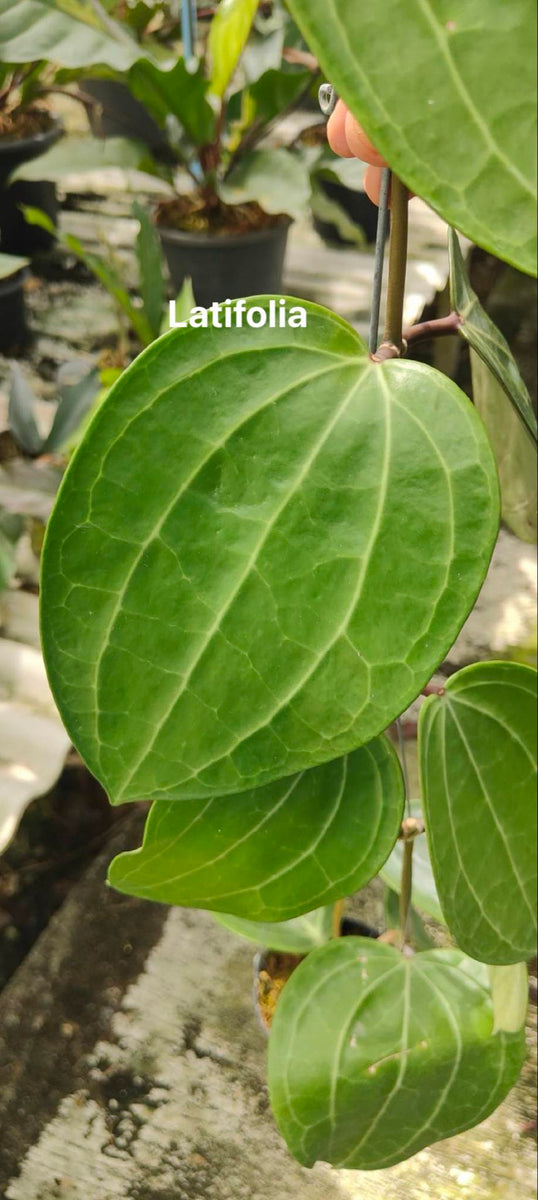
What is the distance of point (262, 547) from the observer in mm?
349

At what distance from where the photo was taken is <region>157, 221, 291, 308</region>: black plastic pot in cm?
161

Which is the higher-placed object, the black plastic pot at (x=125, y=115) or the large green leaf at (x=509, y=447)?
the black plastic pot at (x=125, y=115)

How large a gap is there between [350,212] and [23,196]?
65 cm

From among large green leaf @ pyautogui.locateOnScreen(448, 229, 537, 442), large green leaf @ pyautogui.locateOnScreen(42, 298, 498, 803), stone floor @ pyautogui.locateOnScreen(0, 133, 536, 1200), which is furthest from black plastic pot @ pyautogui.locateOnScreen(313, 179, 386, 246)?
large green leaf @ pyautogui.locateOnScreen(42, 298, 498, 803)

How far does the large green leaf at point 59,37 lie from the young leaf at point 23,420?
476 mm

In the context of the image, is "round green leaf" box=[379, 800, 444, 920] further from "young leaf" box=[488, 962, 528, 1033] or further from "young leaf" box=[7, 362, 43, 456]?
"young leaf" box=[7, 362, 43, 456]

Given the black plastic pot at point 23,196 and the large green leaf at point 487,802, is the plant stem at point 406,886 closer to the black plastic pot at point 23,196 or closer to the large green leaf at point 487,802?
the large green leaf at point 487,802

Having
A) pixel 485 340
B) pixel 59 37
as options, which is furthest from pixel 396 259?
pixel 59 37

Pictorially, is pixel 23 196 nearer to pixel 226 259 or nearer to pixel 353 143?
pixel 226 259

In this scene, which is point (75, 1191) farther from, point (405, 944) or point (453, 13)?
point (453, 13)

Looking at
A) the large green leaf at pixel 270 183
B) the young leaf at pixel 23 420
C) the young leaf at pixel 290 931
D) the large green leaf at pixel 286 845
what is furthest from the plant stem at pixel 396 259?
the large green leaf at pixel 270 183

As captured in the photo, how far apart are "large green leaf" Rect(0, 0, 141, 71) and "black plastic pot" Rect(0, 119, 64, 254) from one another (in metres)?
0.37

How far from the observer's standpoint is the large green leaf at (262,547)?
343mm

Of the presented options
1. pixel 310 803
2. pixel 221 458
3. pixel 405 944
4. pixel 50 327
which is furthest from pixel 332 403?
pixel 50 327
